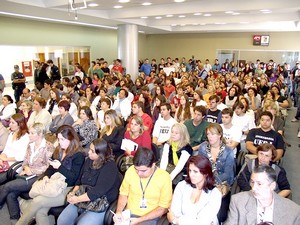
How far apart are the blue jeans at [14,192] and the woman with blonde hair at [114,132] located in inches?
45.9

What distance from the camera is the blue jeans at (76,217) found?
8.57 feet

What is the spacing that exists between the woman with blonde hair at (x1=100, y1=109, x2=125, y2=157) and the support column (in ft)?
24.3

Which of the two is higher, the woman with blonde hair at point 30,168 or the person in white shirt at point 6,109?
the person in white shirt at point 6,109

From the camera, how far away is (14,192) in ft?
10.6

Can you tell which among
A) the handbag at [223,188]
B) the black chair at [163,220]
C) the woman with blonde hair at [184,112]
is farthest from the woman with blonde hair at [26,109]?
the handbag at [223,188]

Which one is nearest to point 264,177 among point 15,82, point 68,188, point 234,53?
point 68,188

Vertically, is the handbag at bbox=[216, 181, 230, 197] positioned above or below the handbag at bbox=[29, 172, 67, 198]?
above

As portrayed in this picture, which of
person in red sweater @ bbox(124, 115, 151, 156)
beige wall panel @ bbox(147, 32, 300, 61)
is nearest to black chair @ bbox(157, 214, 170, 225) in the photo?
person in red sweater @ bbox(124, 115, 151, 156)

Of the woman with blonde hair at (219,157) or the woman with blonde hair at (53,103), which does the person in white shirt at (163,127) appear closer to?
the woman with blonde hair at (219,157)

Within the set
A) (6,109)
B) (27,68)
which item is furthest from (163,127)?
(27,68)

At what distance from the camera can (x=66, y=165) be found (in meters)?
3.12

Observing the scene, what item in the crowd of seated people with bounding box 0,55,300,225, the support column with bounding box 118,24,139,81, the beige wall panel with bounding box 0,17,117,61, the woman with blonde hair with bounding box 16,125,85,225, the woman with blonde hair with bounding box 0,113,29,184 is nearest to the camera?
the crowd of seated people with bounding box 0,55,300,225

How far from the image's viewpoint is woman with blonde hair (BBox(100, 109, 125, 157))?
4020 millimetres

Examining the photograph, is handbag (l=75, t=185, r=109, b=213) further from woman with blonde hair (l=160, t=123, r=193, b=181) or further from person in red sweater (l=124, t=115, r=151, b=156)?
person in red sweater (l=124, t=115, r=151, b=156)
